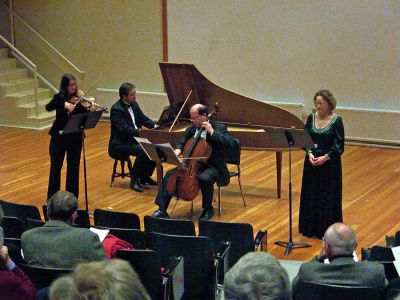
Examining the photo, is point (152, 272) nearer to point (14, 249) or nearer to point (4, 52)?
point (14, 249)

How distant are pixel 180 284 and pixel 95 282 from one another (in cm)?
302

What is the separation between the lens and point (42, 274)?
14.4 ft

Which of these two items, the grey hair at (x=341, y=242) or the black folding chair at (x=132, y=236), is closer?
the grey hair at (x=341, y=242)

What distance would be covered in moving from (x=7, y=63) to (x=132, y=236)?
358 inches

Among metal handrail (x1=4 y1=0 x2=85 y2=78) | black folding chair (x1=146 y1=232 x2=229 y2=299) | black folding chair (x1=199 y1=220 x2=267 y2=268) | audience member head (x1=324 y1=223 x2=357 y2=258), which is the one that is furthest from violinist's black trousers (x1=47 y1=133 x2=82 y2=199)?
metal handrail (x1=4 y1=0 x2=85 y2=78)

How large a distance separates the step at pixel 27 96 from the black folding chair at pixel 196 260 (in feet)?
27.5

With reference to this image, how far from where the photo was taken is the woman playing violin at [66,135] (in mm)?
7988

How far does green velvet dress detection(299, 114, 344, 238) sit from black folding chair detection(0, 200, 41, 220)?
2.66 m

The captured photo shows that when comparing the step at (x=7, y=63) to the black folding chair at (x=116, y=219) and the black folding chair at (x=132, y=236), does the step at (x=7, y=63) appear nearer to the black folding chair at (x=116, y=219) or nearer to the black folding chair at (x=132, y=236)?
the black folding chair at (x=116, y=219)

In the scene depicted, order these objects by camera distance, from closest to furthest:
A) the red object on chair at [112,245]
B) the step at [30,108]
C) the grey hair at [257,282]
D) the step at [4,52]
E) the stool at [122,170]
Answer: the grey hair at [257,282]
the red object on chair at [112,245]
the stool at [122,170]
the step at [30,108]
the step at [4,52]

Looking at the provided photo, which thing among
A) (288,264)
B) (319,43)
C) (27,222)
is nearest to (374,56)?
(319,43)

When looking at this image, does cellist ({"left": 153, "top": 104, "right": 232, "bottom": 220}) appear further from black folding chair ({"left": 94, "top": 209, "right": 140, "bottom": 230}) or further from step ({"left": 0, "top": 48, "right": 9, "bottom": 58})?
step ({"left": 0, "top": 48, "right": 9, "bottom": 58})

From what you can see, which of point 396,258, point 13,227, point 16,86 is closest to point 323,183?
point 396,258

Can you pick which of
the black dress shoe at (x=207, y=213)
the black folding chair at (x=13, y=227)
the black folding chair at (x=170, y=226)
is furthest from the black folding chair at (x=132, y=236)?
the black dress shoe at (x=207, y=213)
